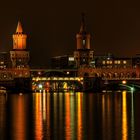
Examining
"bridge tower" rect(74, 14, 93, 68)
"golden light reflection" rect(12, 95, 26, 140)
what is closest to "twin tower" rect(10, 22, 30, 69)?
"bridge tower" rect(74, 14, 93, 68)

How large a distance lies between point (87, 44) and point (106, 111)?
106 metres

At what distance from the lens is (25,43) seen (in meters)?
176

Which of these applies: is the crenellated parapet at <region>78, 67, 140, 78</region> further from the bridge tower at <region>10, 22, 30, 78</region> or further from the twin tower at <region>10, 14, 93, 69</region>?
the bridge tower at <region>10, 22, 30, 78</region>

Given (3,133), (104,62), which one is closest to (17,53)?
(104,62)

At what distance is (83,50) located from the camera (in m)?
179

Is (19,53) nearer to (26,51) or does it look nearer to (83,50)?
(26,51)

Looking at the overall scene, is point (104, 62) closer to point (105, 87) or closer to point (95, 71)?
point (95, 71)

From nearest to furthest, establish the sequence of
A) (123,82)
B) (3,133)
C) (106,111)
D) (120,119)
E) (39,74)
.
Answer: (3,133) → (120,119) → (106,111) → (123,82) → (39,74)

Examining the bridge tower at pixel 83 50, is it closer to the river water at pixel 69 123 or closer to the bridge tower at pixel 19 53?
the bridge tower at pixel 19 53

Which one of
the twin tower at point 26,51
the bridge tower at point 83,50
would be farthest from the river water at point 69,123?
the bridge tower at point 83,50

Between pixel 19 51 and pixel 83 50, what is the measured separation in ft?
46.9

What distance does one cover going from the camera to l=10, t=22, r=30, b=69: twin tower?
17312cm

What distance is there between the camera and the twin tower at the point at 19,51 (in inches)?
6816

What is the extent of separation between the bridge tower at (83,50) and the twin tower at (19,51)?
11.8 metres
